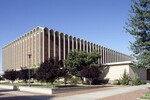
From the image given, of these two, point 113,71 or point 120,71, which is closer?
point 120,71

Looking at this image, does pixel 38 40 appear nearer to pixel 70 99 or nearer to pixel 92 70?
pixel 92 70

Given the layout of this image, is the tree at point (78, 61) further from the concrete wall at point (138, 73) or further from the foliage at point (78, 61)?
the concrete wall at point (138, 73)

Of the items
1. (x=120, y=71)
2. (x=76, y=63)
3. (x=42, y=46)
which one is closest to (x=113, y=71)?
(x=120, y=71)

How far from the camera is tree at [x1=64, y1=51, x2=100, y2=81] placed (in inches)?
1978

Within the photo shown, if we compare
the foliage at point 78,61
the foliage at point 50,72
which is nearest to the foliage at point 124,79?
the foliage at point 78,61

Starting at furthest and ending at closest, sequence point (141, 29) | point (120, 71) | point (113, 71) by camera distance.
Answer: point (113, 71) < point (120, 71) < point (141, 29)

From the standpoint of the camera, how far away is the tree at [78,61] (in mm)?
50250

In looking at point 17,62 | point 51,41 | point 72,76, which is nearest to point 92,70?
point 72,76

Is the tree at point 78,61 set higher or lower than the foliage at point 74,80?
higher

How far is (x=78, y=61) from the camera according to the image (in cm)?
5016

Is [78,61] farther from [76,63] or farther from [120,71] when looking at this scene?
[120,71]

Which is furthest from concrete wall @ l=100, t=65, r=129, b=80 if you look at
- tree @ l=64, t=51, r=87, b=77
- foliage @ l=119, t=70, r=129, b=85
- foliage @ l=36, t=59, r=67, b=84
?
foliage @ l=36, t=59, r=67, b=84

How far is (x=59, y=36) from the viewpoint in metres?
95.4

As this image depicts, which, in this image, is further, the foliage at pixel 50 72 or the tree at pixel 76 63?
the tree at pixel 76 63
